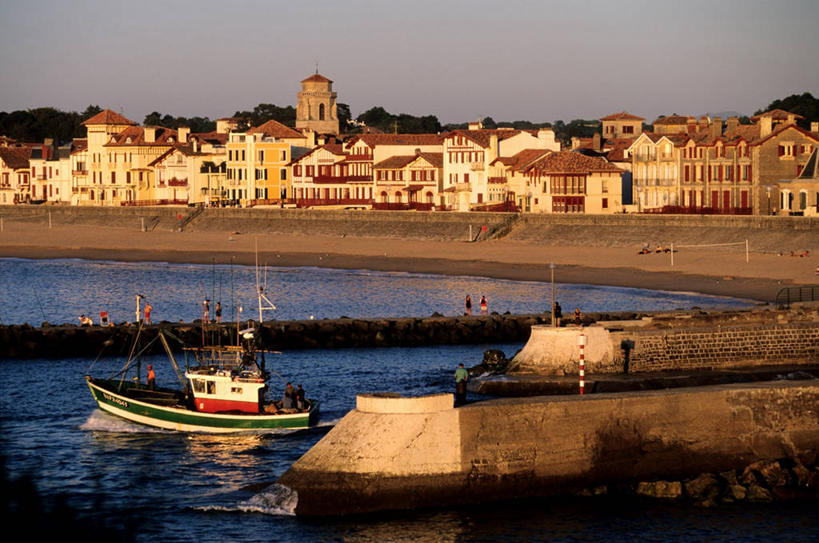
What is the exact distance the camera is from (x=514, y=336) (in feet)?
189

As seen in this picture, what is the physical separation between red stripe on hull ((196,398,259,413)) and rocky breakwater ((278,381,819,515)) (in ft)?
26.1

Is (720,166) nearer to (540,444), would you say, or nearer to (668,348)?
(668,348)

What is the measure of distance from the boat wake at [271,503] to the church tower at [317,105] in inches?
5638

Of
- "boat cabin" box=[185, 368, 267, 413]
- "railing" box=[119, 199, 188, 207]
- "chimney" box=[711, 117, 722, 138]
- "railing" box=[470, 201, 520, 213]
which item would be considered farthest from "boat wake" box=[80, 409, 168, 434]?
"railing" box=[119, 199, 188, 207]

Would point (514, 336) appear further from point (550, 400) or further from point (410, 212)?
point (410, 212)

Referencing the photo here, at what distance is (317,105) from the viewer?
575 feet

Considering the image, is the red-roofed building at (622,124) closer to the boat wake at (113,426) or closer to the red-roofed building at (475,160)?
the red-roofed building at (475,160)

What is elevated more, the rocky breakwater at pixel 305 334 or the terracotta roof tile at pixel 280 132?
the terracotta roof tile at pixel 280 132

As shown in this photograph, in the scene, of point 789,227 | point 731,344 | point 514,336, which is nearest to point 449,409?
point 731,344

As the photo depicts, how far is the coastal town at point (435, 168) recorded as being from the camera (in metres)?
103

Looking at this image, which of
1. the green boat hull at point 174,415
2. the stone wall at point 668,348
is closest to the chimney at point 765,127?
the stone wall at point 668,348

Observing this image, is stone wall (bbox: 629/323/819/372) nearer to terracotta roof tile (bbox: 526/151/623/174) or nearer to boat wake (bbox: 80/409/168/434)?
boat wake (bbox: 80/409/168/434)

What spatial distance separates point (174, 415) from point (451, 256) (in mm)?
57438

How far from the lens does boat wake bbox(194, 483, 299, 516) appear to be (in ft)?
97.8
